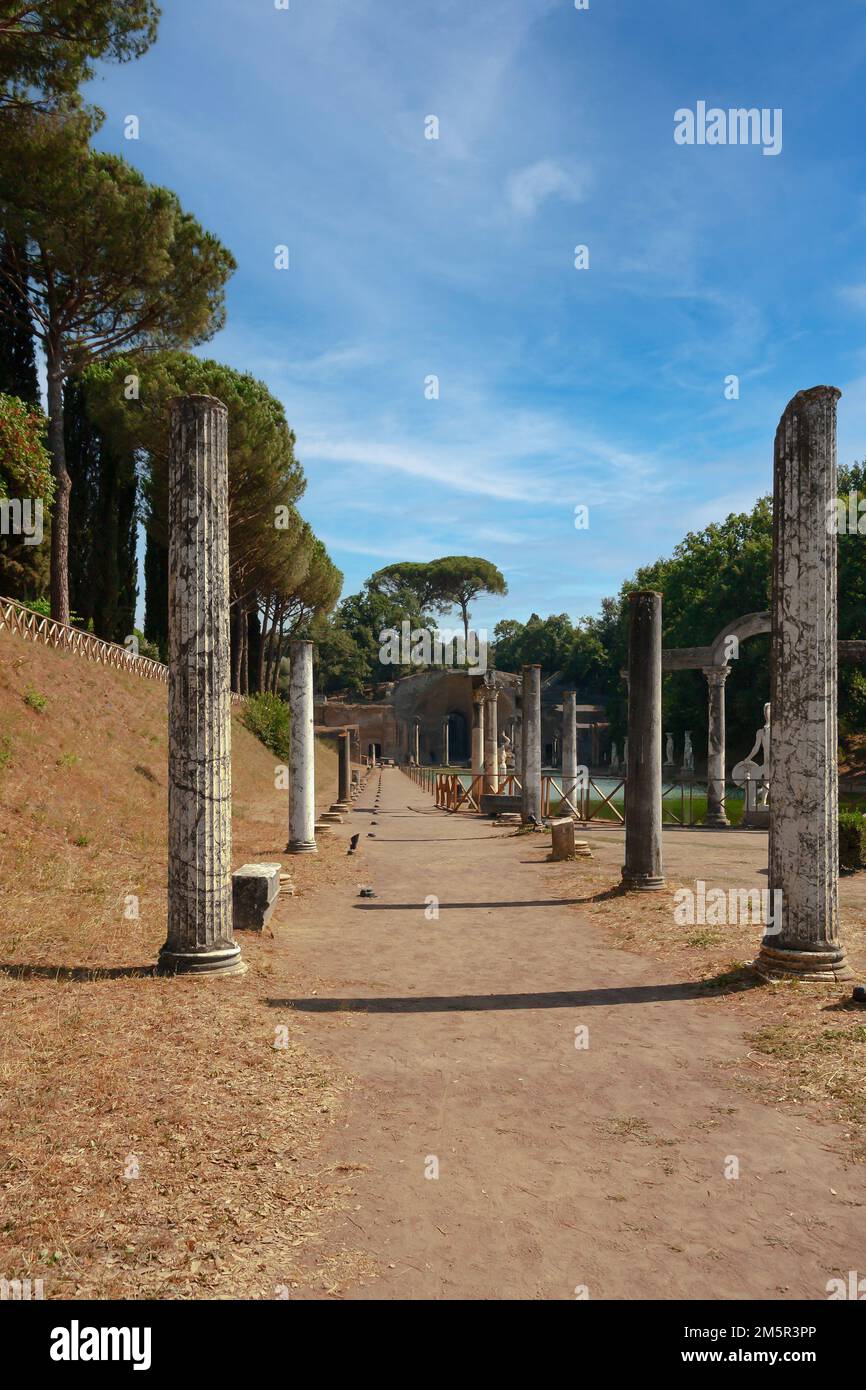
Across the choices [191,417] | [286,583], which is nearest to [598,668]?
[286,583]

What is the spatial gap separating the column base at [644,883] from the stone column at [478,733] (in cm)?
1751

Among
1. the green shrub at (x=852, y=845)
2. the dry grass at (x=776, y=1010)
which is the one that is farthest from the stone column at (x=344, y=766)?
the dry grass at (x=776, y=1010)

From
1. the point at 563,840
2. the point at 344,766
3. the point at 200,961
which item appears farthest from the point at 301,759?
the point at 344,766

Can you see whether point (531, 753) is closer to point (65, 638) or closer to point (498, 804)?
point (498, 804)

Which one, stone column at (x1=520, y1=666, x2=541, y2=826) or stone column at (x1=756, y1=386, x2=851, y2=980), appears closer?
stone column at (x1=756, y1=386, x2=851, y2=980)

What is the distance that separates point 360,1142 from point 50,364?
2419 cm

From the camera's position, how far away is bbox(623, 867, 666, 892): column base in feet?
37.7

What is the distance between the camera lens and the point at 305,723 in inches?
611

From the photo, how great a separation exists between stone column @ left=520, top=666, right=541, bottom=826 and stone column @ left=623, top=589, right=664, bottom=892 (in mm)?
7840

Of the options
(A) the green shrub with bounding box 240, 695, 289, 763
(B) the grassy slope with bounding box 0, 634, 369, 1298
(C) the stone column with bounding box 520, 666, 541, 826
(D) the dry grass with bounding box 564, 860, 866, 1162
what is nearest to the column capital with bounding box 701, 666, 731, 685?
(C) the stone column with bounding box 520, 666, 541, 826

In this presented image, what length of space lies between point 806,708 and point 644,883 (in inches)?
190

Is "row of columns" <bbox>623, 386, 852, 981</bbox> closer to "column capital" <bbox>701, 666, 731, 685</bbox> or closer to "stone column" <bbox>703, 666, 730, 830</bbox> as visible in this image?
"stone column" <bbox>703, 666, 730, 830</bbox>

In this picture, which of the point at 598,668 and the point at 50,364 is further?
the point at 598,668

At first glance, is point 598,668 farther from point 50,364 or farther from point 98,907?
point 98,907
